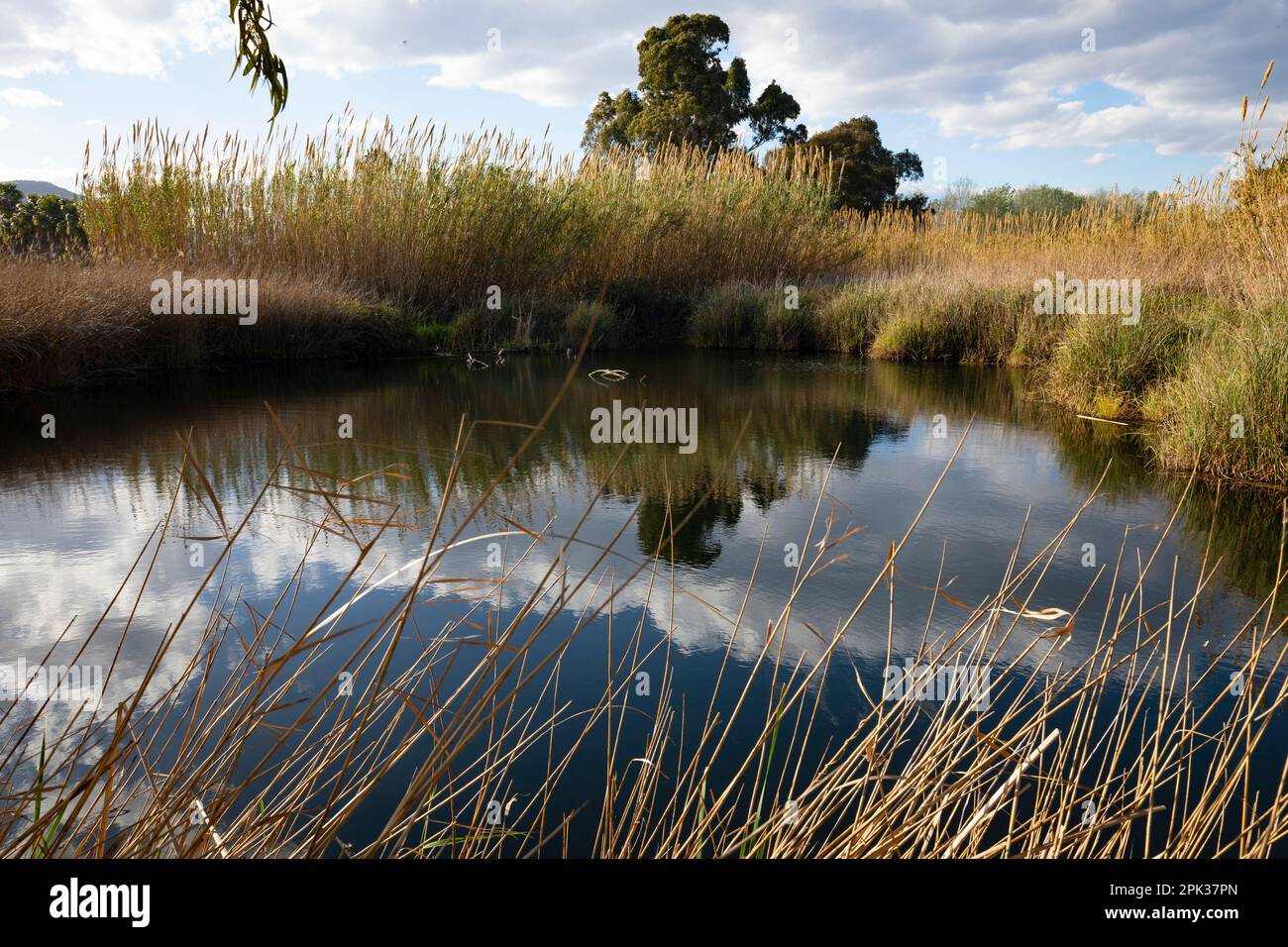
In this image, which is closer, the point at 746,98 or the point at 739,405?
the point at 739,405

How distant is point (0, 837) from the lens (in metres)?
1.06

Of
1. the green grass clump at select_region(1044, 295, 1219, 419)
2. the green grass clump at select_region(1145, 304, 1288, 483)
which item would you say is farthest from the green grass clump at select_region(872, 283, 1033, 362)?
the green grass clump at select_region(1145, 304, 1288, 483)

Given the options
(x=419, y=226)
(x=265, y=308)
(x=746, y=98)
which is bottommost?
(x=265, y=308)

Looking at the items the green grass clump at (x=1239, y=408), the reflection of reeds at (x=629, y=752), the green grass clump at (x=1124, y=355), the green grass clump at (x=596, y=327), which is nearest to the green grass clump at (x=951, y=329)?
the green grass clump at (x=1124, y=355)

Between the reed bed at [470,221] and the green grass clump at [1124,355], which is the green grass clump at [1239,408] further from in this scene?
the reed bed at [470,221]

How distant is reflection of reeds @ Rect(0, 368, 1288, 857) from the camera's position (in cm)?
113

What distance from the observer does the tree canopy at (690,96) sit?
76.9 feet

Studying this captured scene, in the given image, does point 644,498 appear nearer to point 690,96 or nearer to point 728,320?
point 728,320

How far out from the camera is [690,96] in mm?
23078

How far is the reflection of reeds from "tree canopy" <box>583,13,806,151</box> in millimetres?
22205

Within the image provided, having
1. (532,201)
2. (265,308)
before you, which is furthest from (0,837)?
(532,201)

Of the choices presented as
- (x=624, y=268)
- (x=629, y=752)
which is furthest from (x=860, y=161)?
(x=629, y=752)
